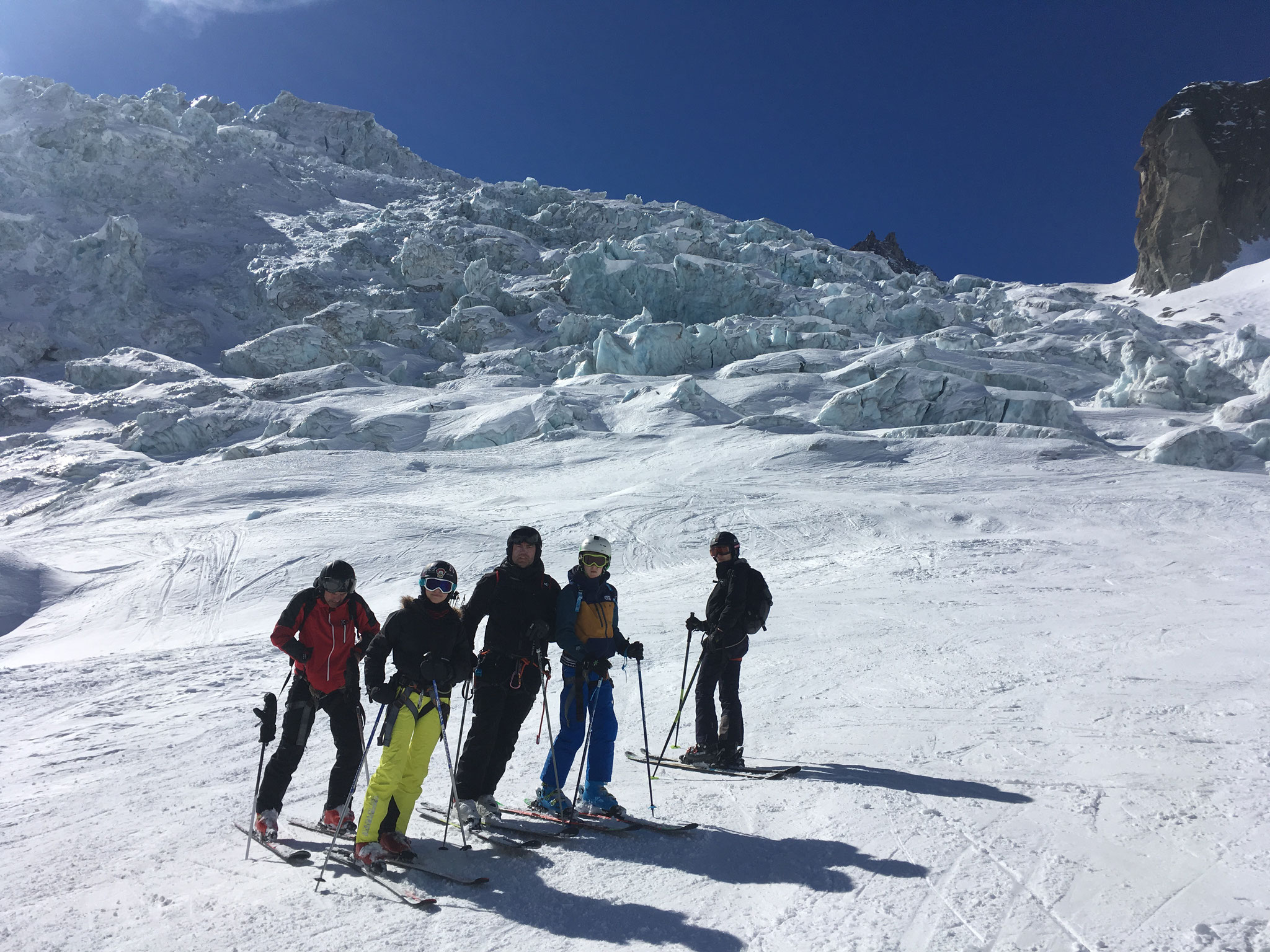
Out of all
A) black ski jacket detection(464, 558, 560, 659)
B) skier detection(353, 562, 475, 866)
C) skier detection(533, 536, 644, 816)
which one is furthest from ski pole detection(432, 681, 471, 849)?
skier detection(533, 536, 644, 816)

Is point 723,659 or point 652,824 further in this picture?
point 723,659

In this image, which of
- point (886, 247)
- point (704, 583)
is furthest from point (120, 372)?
point (886, 247)

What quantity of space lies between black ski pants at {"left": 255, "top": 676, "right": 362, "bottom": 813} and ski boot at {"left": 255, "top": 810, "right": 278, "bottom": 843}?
32 mm

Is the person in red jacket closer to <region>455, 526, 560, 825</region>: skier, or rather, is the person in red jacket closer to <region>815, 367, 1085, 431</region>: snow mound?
<region>455, 526, 560, 825</region>: skier

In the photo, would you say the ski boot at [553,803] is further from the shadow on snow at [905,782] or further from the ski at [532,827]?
the shadow on snow at [905,782]

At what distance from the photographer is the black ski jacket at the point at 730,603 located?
5.70 meters

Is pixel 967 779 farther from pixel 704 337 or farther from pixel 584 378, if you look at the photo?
pixel 704 337

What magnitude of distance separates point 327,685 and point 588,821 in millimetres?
1783

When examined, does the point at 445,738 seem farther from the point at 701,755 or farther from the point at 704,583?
the point at 704,583

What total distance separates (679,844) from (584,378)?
33.1 metres

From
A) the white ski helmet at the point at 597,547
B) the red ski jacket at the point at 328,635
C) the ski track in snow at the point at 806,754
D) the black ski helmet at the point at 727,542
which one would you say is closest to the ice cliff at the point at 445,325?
the ski track in snow at the point at 806,754

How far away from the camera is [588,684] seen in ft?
15.8

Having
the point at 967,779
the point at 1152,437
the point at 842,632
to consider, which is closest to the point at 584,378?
the point at 1152,437

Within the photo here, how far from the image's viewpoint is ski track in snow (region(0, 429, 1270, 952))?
11.6 ft
